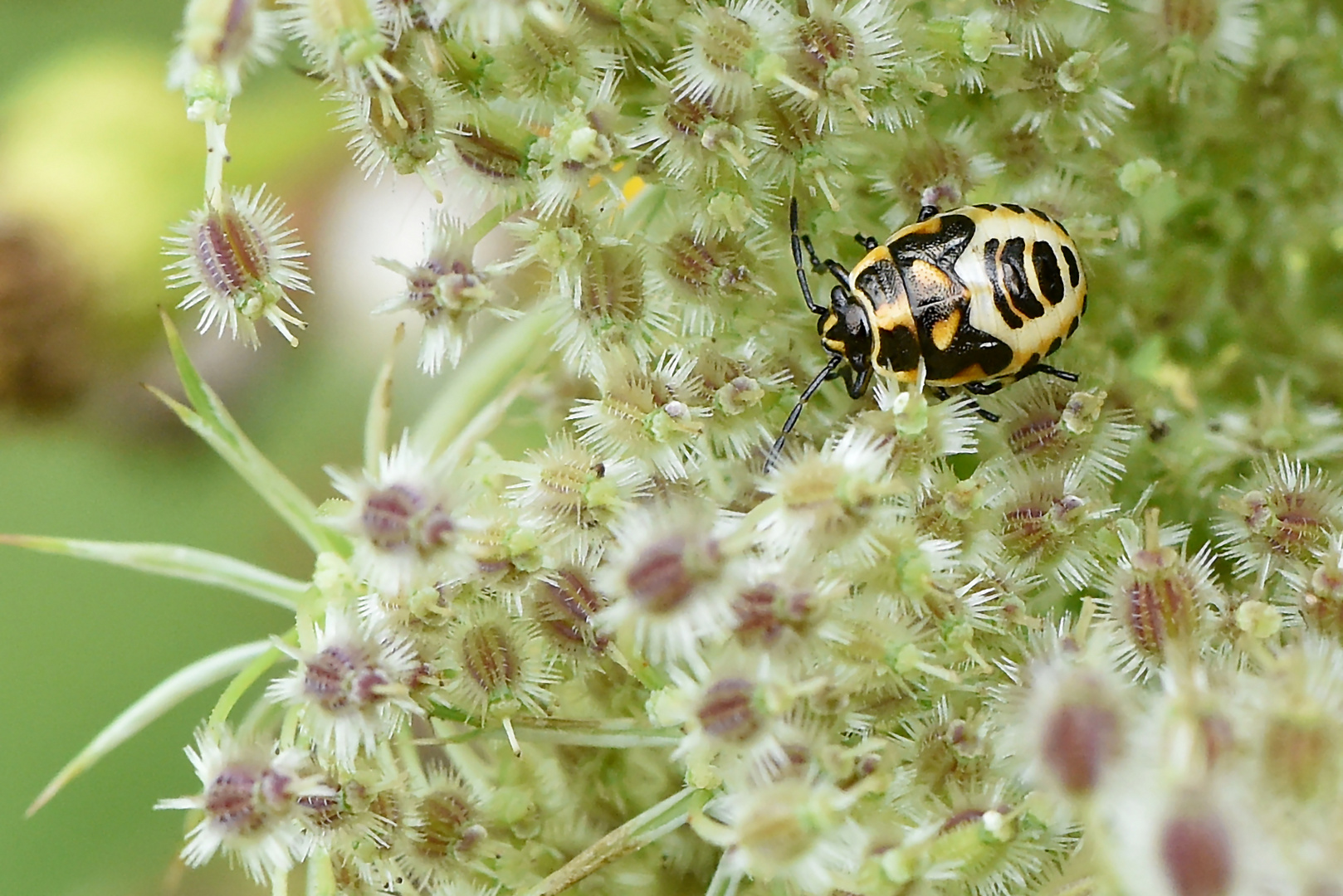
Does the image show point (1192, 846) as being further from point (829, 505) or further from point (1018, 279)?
point (1018, 279)

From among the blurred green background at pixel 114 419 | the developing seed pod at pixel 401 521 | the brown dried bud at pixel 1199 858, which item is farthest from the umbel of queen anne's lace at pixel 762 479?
the blurred green background at pixel 114 419

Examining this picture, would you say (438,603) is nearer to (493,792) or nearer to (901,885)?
(493,792)

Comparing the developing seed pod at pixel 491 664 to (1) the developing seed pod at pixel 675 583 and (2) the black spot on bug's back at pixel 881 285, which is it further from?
(2) the black spot on bug's back at pixel 881 285

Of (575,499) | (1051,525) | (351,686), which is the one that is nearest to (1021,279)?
(1051,525)

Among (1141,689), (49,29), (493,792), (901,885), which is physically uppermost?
(49,29)

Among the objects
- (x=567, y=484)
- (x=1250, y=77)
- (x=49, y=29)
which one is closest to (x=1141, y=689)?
(x=567, y=484)
